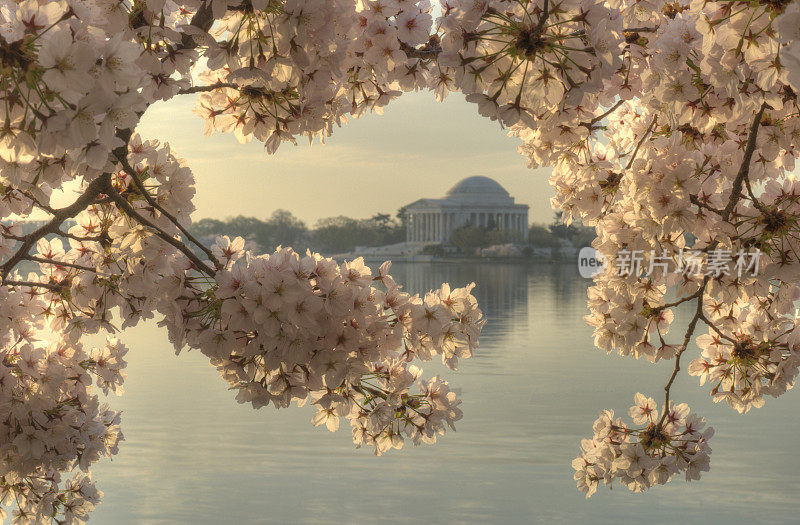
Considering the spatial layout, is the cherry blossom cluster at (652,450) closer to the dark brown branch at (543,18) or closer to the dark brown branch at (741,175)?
the dark brown branch at (741,175)

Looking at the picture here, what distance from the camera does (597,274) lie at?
353cm

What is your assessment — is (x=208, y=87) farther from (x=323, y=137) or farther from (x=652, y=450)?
(x=652, y=450)

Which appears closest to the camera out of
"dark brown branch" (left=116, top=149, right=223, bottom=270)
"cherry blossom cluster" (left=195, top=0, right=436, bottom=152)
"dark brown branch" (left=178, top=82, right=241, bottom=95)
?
"cherry blossom cluster" (left=195, top=0, right=436, bottom=152)

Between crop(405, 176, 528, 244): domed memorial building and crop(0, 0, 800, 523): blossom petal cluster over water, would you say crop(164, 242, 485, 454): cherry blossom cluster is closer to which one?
crop(0, 0, 800, 523): blossom petal cluster over water

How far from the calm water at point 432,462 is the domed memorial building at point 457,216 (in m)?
52.8

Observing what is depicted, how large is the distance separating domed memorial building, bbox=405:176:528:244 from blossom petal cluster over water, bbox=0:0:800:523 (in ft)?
213

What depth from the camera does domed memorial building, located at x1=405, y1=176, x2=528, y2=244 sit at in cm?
7050

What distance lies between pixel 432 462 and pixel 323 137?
983 centimetres

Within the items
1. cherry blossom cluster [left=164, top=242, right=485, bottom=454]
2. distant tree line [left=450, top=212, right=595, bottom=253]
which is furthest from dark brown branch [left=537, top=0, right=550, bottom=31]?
distant tree line [left=450, top=212, right=595, bottom=253]

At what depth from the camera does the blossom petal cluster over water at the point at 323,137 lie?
2.13 metres

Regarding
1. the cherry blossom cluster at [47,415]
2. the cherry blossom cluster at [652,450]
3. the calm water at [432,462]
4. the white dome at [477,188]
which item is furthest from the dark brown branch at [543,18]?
the white dome at [477,188]

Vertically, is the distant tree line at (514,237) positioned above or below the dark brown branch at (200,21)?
above

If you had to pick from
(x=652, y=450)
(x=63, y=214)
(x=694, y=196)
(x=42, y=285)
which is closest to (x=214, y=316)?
(x=63, y=214)

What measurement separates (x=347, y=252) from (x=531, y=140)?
207 feet
